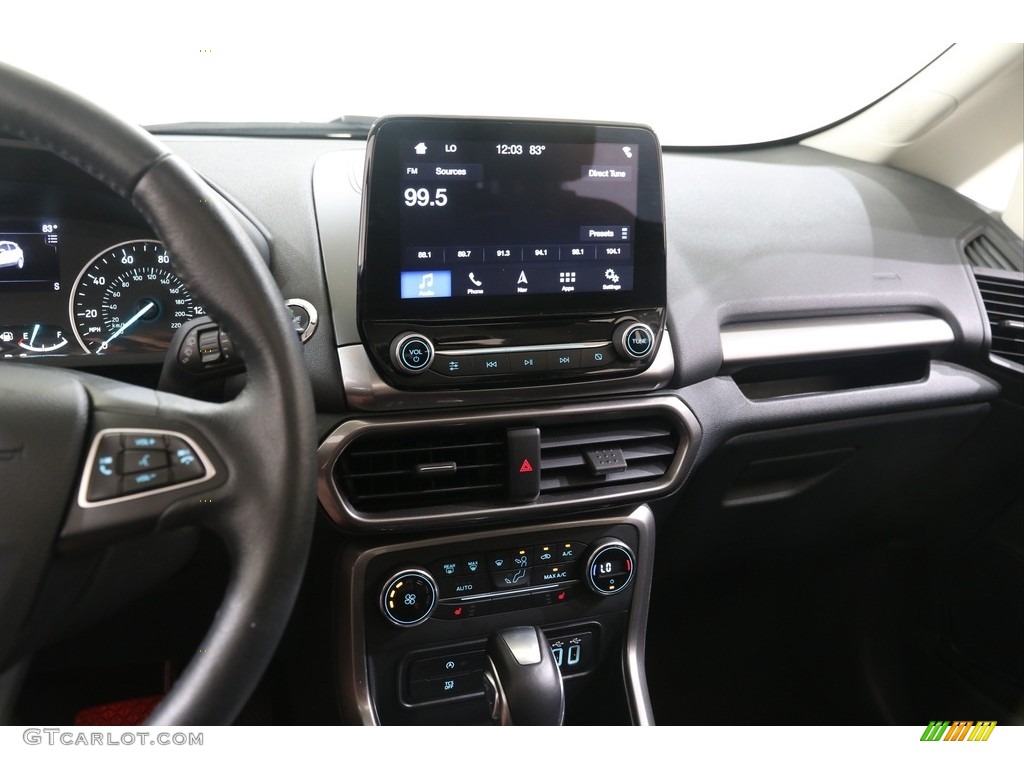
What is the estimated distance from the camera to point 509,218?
1096 millimetres

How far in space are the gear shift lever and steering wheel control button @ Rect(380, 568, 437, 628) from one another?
11 centimetres

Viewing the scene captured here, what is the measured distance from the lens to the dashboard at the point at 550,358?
42.3 inches

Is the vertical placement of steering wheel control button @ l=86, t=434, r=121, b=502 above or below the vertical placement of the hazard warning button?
above

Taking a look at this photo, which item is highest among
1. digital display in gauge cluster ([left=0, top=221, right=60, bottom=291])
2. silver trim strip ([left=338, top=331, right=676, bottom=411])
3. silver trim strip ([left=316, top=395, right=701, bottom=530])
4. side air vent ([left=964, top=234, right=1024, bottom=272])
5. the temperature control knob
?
digital display in gauge cluster ([left=0, top=221, right=60, bottom=291])

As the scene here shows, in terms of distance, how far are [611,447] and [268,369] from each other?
2.03 ft

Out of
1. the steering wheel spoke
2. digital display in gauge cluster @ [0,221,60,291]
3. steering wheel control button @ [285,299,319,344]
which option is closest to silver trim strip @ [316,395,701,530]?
steering wheel control button @ [285,299,319,344]

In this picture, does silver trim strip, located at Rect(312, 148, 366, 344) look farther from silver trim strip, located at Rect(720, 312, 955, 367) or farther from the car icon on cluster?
silver trim strip, located at Rect(720, 312, 955, 367)

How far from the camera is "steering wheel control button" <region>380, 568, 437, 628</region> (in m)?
1.14

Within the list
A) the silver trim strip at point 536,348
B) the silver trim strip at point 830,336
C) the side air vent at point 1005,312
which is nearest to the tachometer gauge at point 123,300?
the silver trim strip at point 536,348

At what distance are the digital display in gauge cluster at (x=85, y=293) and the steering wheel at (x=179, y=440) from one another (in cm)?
41

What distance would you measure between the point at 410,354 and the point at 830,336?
74 cm

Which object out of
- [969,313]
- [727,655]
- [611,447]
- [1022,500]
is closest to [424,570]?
[611,447]

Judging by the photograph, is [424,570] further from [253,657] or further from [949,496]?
[949,496]

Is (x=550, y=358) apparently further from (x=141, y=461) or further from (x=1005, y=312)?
(x=1005, y=312)
